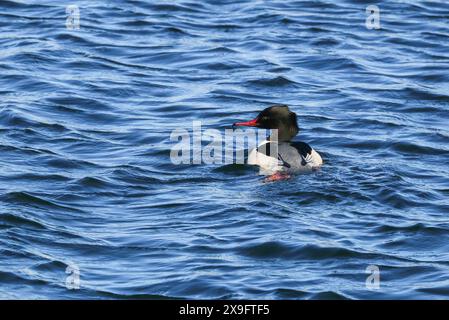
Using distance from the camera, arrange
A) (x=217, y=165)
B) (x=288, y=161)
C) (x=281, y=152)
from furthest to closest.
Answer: (x=217, y=165)
(x=281, y=152)
(x=288, y=161)

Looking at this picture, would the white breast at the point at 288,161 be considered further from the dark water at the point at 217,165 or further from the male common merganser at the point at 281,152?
the dark water at the point at 217,165

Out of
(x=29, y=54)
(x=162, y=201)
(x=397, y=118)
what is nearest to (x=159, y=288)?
(x=162, y=201)

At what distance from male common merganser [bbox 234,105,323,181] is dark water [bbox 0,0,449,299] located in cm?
17

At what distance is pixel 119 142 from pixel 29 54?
445cm

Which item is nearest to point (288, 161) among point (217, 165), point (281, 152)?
point (281, 152)

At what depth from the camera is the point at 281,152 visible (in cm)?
1419

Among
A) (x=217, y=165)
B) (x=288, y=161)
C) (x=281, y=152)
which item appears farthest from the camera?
(x=217, y=165)

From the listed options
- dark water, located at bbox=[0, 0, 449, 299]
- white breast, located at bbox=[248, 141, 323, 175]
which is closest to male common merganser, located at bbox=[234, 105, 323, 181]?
white breast, located at bbox=[248, 141, 323, 175]

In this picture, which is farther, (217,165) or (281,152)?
(217,165)

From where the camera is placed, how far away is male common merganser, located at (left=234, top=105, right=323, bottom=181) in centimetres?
1395

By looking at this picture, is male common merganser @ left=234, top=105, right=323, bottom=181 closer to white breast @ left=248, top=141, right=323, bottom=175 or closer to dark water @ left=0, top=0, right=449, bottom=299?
white breast @ left=248, top=141, right=323, bottom=175

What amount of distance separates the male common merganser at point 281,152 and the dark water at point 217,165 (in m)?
0.17

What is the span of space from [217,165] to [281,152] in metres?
0.79

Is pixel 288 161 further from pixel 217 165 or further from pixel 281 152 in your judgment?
pixel 217 165
